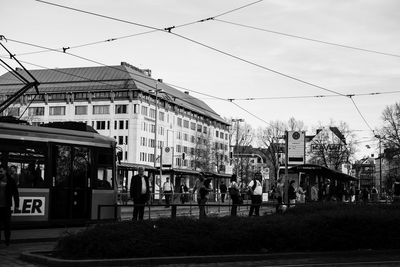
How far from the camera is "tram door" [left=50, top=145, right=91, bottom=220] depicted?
1855 centimetres

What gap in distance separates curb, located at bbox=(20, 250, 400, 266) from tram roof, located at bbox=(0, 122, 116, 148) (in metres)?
7.15

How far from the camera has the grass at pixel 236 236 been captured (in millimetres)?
10844

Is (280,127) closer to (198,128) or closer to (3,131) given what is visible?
(198,128)

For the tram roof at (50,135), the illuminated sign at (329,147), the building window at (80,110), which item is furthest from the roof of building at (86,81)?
the tram roof at (50,135)

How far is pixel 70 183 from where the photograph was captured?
1900cm

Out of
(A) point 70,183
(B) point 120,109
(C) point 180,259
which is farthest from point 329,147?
(C) point 180,259

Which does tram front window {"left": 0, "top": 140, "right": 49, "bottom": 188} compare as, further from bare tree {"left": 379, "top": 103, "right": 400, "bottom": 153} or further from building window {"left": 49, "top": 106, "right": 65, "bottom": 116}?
building window {"left": 49, "top": 106, "right": 65, "bottom": 116}

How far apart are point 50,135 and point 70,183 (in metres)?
1.67

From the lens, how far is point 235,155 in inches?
3533

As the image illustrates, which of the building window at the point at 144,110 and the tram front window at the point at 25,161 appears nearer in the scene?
the tram front window at the point at 25,161

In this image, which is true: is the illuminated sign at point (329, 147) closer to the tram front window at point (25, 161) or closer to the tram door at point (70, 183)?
the tram door at point (70, 183)

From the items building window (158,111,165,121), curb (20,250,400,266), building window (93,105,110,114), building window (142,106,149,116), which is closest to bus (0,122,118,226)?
curb (20,250,400,266)

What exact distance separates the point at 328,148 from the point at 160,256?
79.1m

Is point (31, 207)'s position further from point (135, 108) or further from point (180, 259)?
point (135, 108)
